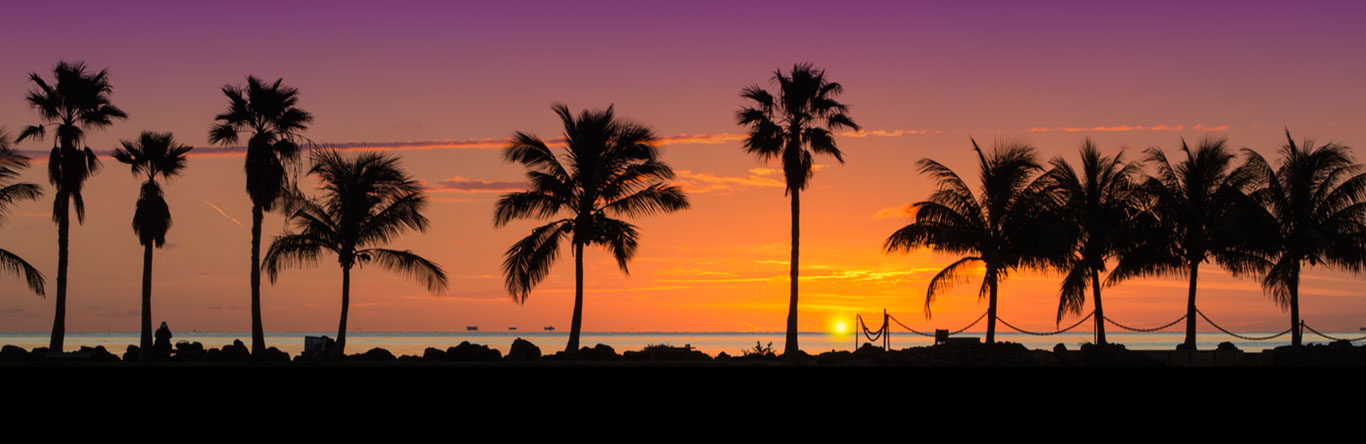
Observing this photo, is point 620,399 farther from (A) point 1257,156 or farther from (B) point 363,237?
(A) point 1257,156

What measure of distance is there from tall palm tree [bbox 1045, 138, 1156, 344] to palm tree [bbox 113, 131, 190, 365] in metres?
29.6

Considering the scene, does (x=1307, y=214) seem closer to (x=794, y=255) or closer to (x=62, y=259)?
(x=794, y=255)

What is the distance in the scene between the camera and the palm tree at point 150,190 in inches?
1471

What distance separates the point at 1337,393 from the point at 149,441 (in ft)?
46.1

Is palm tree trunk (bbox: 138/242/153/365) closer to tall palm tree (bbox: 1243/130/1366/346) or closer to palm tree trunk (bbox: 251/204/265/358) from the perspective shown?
palm tree trunk (bbox: 251/204/265/358)

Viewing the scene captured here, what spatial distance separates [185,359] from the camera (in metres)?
36.3

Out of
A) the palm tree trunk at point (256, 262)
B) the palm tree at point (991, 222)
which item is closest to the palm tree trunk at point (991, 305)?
the palm tree at point (991, 222)

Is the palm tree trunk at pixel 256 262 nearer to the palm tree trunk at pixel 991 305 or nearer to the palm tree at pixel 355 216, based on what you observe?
the palm tree at pixel 355 216

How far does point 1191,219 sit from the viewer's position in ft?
124

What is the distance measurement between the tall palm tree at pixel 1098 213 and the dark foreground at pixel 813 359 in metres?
5.83

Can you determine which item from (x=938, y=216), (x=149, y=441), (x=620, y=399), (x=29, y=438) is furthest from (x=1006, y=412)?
(x=938, y=216)

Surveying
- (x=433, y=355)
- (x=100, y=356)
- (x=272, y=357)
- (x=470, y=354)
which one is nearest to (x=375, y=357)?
(x=433, y=355)

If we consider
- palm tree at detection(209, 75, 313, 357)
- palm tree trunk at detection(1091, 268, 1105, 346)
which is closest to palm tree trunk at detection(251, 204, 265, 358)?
palm tree at detection(209, 75, 313, 357)

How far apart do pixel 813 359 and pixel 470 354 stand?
36.6 ft
